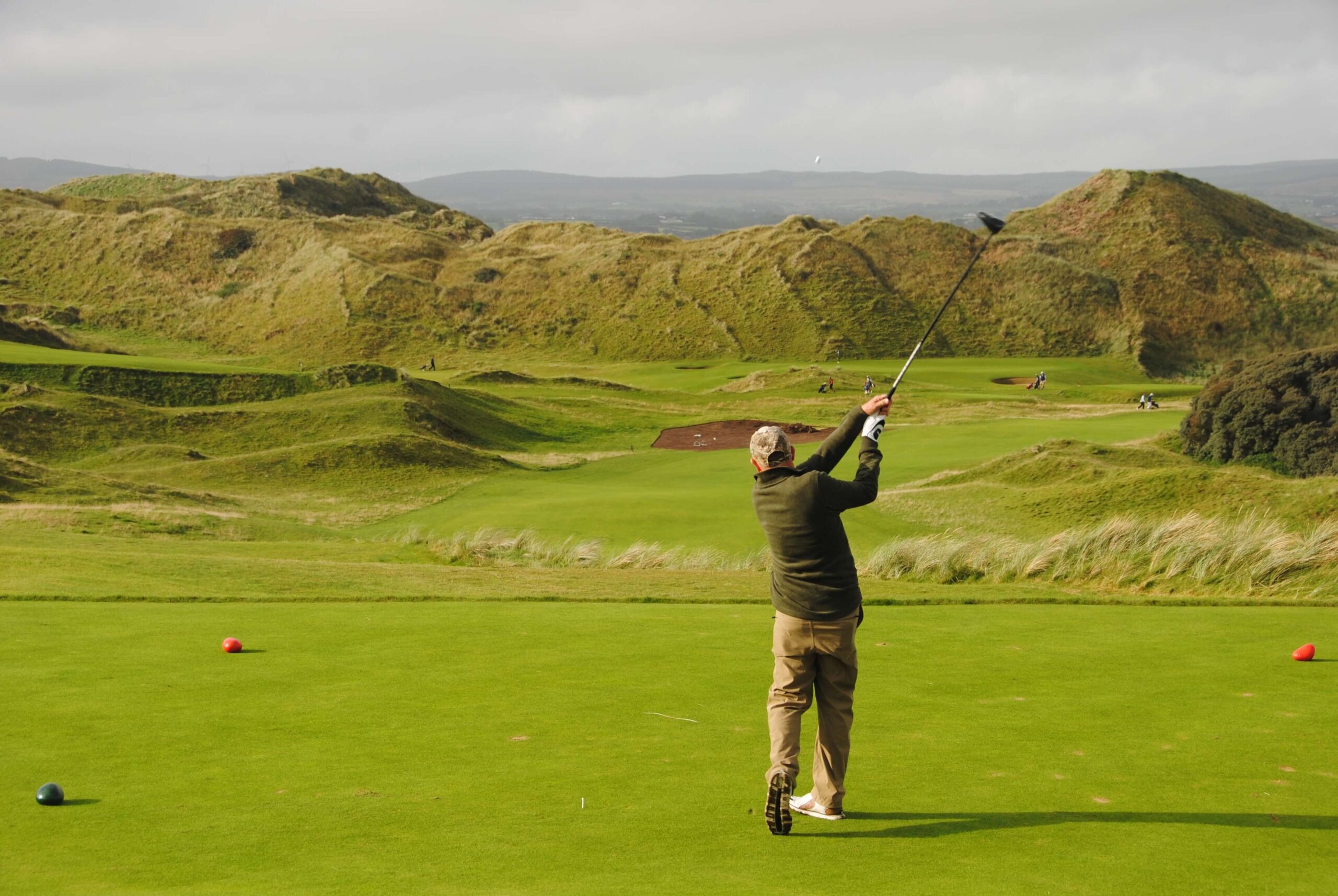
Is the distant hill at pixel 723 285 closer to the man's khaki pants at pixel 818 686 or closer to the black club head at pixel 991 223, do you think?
the black club head at pixel 991 223

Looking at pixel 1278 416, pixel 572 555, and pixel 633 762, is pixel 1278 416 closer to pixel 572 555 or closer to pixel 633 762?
pixel 572 555

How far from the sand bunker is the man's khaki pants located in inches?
1487

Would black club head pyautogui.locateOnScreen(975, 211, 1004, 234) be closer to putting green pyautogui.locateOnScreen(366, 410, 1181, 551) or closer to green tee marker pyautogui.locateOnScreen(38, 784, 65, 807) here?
green tee marker pyautogui.locateOnScreen(38, 784, 65, 807)

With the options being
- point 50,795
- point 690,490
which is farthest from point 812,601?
point 690,490

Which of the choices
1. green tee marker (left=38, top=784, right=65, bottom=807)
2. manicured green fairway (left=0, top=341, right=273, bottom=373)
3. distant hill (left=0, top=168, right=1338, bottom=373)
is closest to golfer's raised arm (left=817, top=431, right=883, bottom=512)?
green tee marker (left=38, top=784, right=65, bottom=807)

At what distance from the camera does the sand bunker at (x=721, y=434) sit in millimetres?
47219

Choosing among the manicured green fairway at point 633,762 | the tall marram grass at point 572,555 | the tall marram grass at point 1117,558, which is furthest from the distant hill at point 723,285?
the manicured green fairway at point 633,762

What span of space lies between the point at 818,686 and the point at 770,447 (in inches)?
61.1

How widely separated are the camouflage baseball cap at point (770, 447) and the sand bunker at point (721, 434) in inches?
1481

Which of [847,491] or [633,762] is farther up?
[847,491]

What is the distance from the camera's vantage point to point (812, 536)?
7.32m

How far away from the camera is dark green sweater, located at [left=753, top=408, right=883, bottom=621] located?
23.7 ft

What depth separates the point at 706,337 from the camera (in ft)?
291

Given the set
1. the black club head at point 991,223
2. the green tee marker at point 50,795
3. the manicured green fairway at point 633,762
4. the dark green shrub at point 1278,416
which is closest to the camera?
the manicured green fairway at point 633,762
